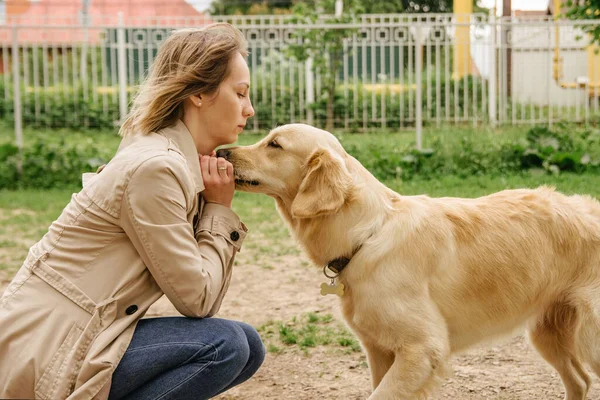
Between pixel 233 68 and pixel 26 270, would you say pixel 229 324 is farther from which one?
pixel 233 68

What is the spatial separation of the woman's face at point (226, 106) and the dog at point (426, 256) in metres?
0.29

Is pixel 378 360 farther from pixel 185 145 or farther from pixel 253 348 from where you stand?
pixel 185 145

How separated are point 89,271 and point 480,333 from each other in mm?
1953

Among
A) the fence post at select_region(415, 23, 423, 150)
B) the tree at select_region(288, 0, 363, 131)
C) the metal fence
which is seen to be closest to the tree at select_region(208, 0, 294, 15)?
the metal fence

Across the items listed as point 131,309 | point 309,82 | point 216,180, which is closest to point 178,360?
point 131,309

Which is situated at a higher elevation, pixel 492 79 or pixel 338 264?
pixel 492 79

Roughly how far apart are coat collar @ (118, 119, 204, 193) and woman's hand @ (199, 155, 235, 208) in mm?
50

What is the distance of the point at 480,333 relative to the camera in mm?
3621

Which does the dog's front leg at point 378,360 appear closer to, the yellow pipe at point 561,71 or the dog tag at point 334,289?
the dog tag at point 334,289

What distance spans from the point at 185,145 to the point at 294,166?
0.65m

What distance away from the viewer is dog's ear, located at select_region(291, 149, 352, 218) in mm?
3309

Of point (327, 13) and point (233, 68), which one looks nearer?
point (233, 68)

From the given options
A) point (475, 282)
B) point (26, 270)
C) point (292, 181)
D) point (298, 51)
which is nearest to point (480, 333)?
point (475, 282)

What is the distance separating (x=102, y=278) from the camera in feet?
9.01
